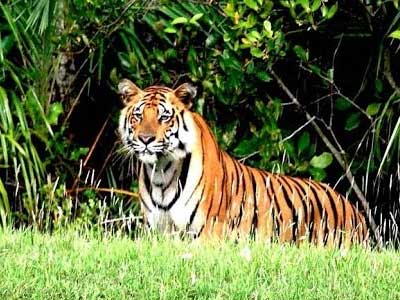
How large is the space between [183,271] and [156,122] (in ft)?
7.69

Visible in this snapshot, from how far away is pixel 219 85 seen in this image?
9969mm

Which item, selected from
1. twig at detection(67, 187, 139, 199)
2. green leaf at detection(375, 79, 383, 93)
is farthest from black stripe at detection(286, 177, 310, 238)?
twig at detection(67, 187, 139, 199)

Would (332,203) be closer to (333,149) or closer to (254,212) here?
(254,212)

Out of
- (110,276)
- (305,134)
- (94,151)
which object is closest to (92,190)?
(94,151)

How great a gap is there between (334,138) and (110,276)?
398cm

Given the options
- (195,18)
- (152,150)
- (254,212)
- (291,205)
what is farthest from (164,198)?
(195,18)

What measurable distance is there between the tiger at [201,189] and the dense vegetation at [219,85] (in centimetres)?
73

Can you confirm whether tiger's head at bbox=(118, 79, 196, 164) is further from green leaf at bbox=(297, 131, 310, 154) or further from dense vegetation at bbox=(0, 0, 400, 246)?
green leaf at bbox=(297, 131, 310, 154)

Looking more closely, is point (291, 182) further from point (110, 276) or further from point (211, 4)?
point (110, 276)

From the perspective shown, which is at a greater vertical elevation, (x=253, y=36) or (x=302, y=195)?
(x=253, y=36)

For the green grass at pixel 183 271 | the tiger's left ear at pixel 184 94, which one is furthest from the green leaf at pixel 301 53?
the green grass at pixel 183 271

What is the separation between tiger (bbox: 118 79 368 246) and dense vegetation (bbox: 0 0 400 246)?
73 cm

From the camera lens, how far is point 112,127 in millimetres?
10969

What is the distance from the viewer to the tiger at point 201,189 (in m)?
8.48
